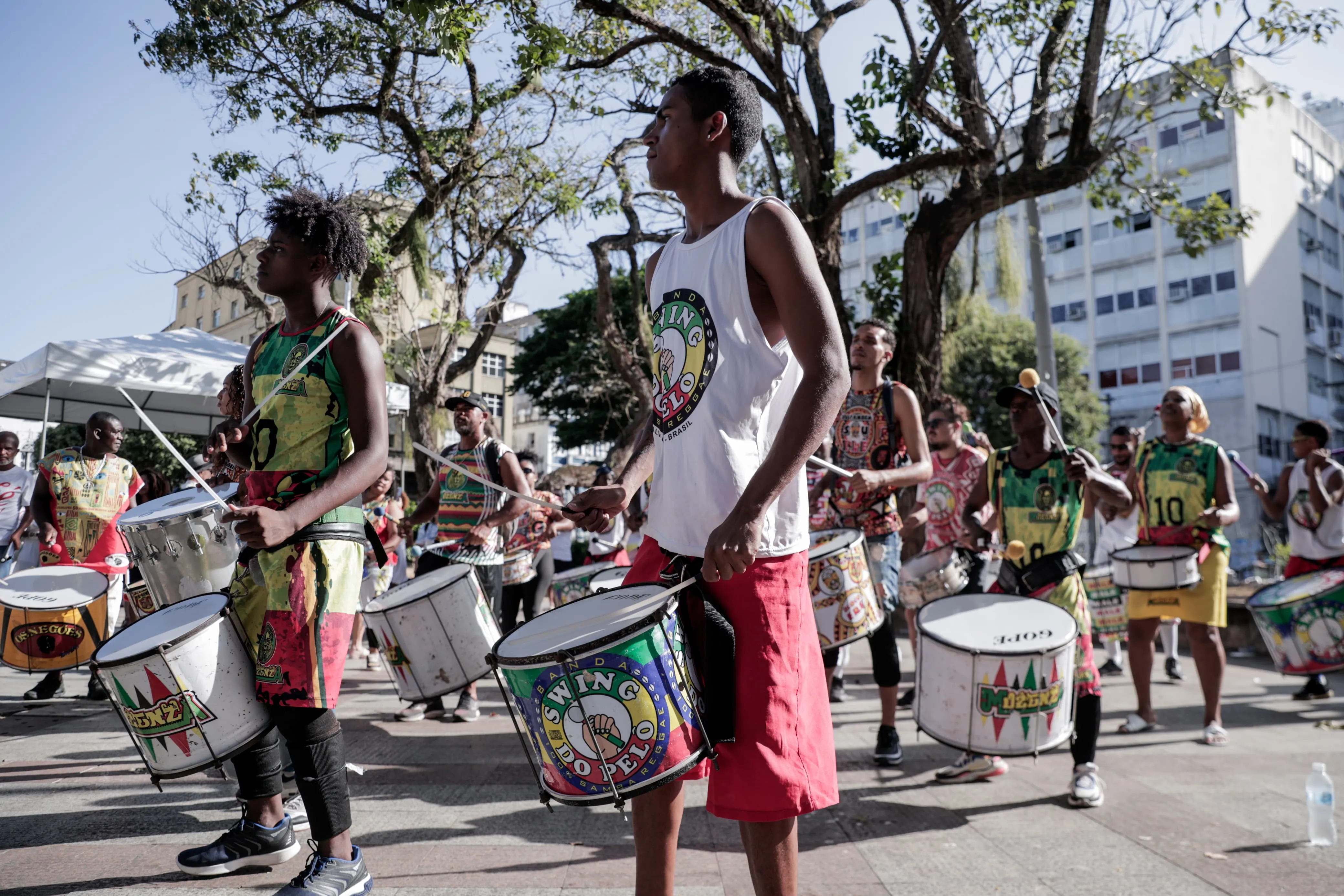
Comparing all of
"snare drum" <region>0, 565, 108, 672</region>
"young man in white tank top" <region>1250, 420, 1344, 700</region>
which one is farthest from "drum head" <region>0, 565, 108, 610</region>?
"young man in white tank top" <region>1250, 420, 1344, 700</region>

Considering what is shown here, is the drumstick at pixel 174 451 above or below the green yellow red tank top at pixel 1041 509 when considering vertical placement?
above

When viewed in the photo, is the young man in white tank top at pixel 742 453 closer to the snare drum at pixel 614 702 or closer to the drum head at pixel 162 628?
the snare drum at pixel 614 702

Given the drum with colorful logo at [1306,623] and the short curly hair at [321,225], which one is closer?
the short curly hair at [321,225]

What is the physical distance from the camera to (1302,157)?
46125 millimetres

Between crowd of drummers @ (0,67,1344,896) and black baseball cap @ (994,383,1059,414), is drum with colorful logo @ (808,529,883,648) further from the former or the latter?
black baseball cap @ (994,383,1059,414)

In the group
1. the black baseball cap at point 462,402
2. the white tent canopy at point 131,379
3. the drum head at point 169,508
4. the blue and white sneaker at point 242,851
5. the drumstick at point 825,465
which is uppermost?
the white tent canopy at point 131,379

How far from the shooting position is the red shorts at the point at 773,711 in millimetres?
1994

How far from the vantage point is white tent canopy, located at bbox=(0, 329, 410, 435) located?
981 centimetres

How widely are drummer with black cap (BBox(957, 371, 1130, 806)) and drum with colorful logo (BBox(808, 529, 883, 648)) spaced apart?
726 mm

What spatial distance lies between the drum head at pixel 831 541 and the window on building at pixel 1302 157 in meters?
51.4

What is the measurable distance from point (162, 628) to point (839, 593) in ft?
8.64

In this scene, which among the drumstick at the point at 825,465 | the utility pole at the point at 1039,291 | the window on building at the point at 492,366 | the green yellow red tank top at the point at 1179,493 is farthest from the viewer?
the window on building at the point at 492,366

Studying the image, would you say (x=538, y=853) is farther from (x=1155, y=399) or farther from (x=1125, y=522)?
(x=1155, y=399)

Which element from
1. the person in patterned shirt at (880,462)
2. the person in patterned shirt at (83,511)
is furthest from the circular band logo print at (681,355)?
the person in patterned shirt at (83,511)
